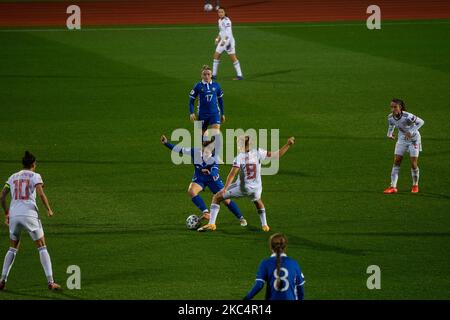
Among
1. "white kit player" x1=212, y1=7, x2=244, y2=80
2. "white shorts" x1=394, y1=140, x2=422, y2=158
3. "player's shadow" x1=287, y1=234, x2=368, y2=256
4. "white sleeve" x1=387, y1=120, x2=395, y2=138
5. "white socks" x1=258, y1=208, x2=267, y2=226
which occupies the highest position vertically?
"white kit player" x1=212, y1=7, x2=244, y2=80

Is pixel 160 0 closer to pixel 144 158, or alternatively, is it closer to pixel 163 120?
pixel 163 120

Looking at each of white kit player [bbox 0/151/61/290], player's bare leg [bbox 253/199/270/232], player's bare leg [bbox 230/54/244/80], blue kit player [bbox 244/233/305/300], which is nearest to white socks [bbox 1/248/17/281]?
white kit player [bbox 0/151/61/290]

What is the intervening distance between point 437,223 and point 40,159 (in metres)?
9.81

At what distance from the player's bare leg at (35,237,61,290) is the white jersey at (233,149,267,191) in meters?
3.96

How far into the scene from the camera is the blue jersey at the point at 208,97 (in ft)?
70.1

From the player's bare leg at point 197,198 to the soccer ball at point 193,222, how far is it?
326 mm

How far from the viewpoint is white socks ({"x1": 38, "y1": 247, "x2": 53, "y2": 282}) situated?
1268 cm

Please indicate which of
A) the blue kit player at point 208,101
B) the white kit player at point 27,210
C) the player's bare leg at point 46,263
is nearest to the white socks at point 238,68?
the blue kit player at point 208,101

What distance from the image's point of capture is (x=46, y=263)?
41.7ft

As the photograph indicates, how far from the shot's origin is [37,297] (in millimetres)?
12578

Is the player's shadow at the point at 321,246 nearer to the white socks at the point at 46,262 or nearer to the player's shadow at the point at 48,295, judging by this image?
the player's shadow at the point at 48,295

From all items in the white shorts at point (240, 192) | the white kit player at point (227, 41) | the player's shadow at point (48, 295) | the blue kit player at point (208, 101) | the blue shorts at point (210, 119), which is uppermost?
the white kit player at point (227, 41)

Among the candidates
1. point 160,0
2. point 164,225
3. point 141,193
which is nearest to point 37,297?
point 164,225

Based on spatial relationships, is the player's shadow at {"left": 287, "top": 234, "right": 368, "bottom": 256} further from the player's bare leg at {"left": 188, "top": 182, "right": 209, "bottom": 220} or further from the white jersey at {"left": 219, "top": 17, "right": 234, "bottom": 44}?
the white jersey at {"left": 219, "top": 17, "right": 234, "bottom": 44}
